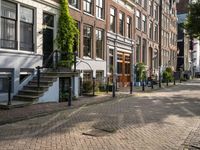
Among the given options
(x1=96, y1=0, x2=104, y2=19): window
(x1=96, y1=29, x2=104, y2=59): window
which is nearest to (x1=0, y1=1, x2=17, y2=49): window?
(x1=96, y1=29, x2=104, y2=59): window

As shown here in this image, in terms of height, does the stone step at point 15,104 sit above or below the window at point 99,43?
below

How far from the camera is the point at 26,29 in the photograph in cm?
1912

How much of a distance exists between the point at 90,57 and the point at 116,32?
620cm

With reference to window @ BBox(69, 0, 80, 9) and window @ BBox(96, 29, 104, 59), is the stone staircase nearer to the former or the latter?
window @ BBox(69, 0, 80, 9)

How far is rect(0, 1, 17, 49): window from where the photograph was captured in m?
17.4

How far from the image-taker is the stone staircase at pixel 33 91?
→ 1678 cm

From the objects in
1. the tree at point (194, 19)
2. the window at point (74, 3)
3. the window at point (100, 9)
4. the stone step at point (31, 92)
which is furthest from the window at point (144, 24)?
the stone step at point (31, 92)

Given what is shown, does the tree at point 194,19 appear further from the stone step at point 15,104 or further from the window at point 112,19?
the stone step at point 15,104

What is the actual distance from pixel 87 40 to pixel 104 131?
634 inches

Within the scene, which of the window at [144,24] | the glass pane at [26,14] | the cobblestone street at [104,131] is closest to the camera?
the cobblestone street at [104,131]

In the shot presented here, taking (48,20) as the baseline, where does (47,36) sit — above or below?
below

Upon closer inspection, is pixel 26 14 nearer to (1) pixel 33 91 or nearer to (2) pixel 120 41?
(1) pixel 33 91

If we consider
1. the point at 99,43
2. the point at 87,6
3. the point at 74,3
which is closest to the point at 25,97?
the point at 74,3

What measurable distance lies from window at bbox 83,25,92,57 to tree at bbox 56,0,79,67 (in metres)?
3.57
